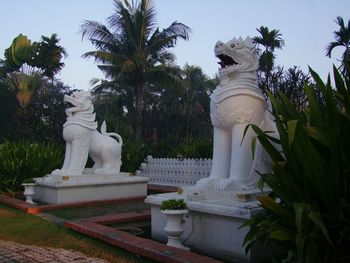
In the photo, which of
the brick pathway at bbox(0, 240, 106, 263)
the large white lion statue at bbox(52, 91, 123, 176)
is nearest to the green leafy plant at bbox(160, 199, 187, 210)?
the brick pathway at bbox(0, 240, 106, 263)

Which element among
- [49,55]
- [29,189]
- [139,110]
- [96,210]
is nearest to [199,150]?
[96,210]

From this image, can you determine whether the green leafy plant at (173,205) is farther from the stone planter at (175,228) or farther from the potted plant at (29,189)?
the potted plant at (29,189)

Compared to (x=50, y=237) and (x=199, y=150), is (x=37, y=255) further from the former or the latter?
(x=199, y=150)

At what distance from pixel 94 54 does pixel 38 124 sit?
169 inches

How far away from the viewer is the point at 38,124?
65.7 ft

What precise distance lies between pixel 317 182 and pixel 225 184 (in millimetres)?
2088

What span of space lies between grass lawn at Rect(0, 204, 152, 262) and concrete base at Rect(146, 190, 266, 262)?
791 mm

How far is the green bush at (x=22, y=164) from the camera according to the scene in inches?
392

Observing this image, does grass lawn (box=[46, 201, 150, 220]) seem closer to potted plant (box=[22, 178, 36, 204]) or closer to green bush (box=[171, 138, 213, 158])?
potted plant (box=[22, 178, 36, 204])

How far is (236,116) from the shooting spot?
537 cm

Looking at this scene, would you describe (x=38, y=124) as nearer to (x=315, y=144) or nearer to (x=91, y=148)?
(x=91, y=148)

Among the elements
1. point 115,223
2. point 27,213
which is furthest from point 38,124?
Answer: point 115,223

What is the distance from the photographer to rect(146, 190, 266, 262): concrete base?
178 inches

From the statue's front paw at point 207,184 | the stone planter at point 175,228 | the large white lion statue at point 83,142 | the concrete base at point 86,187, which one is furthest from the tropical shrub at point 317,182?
the large white lion statue at point 83,142
